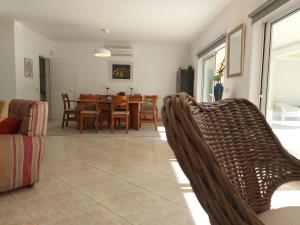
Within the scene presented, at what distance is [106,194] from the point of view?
2.03 metres

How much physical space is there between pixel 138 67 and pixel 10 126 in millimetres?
5474

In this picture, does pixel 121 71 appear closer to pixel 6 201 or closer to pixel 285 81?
pixel 285 81

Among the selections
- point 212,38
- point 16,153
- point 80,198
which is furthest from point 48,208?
point 212,38

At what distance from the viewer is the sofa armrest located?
1895 millimetres

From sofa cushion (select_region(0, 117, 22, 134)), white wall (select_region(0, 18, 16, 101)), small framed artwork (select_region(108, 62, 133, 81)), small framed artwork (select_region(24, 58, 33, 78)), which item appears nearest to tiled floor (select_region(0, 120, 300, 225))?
sofa cushion (select_region(0, 117, 22, 134))

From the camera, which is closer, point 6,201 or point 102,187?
point 6,201

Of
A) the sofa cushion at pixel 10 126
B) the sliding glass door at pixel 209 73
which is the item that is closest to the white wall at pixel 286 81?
the sliding glass door at pixel 209 73

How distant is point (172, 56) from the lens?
721 cm

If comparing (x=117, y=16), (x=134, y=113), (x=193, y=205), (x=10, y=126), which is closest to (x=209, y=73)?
(x=134, y=113)

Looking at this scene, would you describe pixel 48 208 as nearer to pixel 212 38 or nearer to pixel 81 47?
pixel 212 38

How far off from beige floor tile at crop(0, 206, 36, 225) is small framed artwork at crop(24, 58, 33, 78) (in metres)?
4.40

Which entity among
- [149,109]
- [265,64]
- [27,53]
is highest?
[27,53]

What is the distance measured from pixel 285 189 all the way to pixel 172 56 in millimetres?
5684

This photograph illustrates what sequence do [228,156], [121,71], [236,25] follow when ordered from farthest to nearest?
[121,71]
[236,25]
[228,156]
